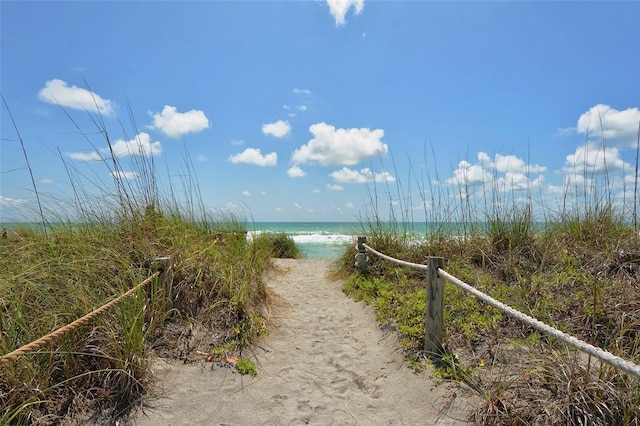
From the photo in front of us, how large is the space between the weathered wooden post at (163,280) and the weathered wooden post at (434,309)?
8.54 ft

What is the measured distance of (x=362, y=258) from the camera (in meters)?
6.75

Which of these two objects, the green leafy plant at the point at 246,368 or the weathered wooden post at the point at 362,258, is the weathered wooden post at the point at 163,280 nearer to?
the green leafy plant at the point at 246,368

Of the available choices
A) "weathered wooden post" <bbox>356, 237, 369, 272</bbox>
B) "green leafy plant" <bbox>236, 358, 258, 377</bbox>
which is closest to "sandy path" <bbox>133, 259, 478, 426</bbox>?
"green leafy plant" <bbox>236, 358, 258, 377</bbox>

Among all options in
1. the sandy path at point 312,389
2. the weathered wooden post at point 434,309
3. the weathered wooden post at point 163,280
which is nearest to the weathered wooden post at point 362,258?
the sandy path at point 312,389

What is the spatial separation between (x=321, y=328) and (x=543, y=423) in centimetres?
278

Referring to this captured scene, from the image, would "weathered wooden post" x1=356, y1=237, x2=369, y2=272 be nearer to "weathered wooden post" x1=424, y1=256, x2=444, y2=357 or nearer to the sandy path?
the sandy path

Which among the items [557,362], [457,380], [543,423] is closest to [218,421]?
[457,380]

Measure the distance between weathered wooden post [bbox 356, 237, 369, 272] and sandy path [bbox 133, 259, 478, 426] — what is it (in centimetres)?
222

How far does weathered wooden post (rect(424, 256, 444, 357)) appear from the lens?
3.46m

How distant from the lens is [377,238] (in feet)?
23.2

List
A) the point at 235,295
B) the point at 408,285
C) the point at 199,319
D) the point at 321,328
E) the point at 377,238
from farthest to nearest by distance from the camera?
the point at 377,238, the point at 408,285, the point at 321,328, the point at 235,295, the point at 199,319

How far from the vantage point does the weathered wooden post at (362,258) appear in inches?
264

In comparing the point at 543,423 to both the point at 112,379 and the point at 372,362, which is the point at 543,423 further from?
the point at 112,379

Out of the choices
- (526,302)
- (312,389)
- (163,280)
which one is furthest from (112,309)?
(526,302)
